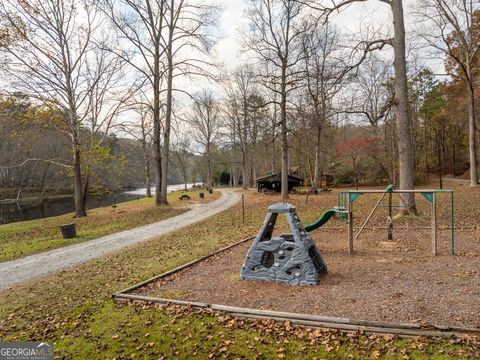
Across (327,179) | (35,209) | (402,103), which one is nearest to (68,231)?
(402,103)

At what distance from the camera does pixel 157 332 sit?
15.8 feet

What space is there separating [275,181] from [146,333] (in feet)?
101

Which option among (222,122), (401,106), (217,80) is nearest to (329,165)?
(222,122)

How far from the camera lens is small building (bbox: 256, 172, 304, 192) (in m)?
34.1

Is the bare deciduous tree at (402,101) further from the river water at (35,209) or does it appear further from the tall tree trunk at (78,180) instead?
the river water at (35,209)

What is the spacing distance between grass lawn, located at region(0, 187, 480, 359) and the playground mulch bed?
22.8 inches

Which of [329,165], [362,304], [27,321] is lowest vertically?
[27,321]

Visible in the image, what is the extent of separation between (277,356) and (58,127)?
19.5 metres

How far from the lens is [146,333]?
15.8 ft

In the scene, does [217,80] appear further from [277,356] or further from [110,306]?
[277,356]

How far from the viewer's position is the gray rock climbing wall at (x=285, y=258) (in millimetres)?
6328

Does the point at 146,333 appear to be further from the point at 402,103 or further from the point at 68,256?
the point at 402,103

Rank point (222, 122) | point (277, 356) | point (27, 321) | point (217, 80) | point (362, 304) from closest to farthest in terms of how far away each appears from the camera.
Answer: point (277, 356) → point (362, 304) → point (27, 321) → point (217, 80) → point (222, 122)

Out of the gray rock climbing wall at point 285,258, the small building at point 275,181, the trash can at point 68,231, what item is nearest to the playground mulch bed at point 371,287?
the gray rock climbing wall at point 285,258
